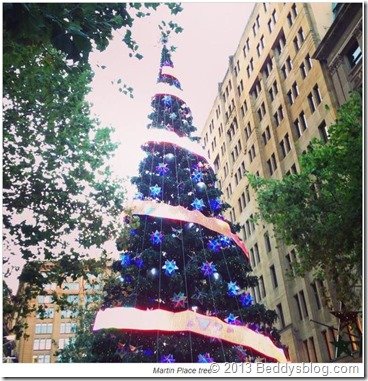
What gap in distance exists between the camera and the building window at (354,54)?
61.0ft

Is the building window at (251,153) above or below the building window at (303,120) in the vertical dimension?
above

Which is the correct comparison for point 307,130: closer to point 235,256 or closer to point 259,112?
point 259,112

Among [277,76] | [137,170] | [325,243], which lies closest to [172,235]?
[137,170]

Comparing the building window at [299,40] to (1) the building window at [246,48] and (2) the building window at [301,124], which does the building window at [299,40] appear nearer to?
(2) the building window at [301,124]

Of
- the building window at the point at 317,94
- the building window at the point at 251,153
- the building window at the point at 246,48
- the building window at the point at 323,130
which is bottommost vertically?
the building window at the point at 323,130

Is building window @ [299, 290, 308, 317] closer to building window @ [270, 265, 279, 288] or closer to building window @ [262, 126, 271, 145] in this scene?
building window @ [270, 265, 279, 288]

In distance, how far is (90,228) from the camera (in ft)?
37.2

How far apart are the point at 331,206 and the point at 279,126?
1416cm

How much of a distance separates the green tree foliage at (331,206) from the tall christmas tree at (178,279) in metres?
3.26

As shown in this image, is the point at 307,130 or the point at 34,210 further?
the point at 307,130

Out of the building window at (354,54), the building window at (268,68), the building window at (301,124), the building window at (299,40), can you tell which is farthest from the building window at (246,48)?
the building window at (354,54)

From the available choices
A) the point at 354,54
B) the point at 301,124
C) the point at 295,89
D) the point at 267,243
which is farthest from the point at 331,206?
the point at 295,89

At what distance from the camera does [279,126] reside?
25.6 m

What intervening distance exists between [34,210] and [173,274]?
185 inches
